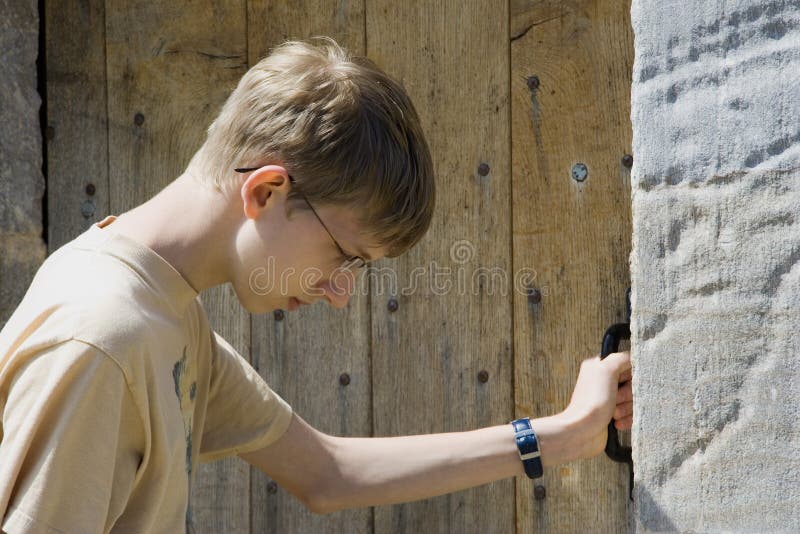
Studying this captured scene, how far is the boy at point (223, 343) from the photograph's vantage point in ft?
3.43

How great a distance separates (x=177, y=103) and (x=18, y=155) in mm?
336

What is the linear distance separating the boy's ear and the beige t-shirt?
0.42ft

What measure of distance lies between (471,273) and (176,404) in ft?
2.27

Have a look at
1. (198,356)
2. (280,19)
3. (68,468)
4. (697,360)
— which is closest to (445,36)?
(280,19)

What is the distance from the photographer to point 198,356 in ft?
4.75

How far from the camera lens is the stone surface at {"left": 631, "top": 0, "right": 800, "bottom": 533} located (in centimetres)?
110

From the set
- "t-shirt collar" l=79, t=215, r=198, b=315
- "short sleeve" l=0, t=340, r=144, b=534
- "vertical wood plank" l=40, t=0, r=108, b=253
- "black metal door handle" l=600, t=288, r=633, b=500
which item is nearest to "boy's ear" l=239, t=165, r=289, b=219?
"t-shirt collar" l=79, t=215, r=198, b=315

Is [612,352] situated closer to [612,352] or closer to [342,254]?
[612,352]

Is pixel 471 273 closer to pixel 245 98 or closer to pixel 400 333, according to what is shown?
pixel 400 333

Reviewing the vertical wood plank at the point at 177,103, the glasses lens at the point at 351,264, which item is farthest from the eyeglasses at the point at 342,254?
the vertical wood plank at the point at 177,103

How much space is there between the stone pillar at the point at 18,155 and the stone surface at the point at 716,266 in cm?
129

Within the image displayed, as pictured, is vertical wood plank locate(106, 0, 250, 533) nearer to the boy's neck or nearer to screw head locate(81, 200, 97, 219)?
screw head locate(81, 200, 97, 219)

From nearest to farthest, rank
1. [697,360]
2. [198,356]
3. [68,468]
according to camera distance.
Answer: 1. [68,468]
2. [697,360]
3. [198,356]

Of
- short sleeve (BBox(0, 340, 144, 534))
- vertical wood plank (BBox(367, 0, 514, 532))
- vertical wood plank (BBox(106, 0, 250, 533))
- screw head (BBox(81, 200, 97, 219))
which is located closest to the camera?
short sleeve (BBox(0, 340, 144, 534))
